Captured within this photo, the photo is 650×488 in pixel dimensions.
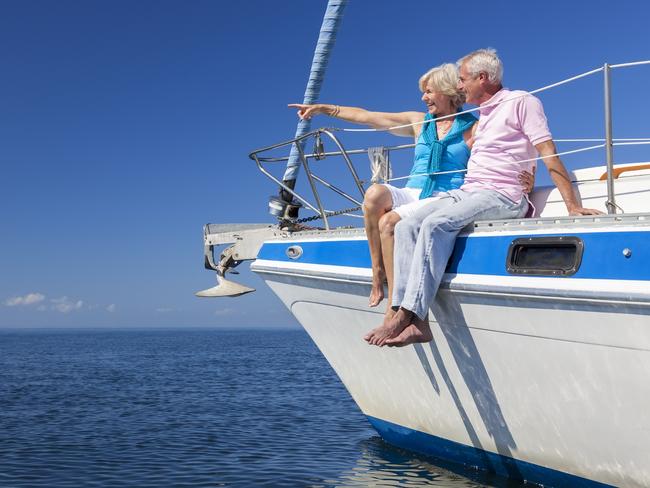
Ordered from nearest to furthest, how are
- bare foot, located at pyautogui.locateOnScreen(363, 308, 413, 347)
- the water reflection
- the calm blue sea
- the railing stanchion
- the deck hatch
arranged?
1. the deck hatch
2. the railing stanchion
3. bare foot, located at pyautogui.locateOnScreen(363, 308, 413, 347)
4. the water reflection
5. the calm blue sea

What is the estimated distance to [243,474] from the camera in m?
7.45

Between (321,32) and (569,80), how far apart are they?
184 inches

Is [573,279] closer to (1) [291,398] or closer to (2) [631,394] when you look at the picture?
(2) [631,394]

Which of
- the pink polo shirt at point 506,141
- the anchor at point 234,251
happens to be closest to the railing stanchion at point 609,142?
the pink polo shirt at point 506,141

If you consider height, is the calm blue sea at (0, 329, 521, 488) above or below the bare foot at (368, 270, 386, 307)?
below

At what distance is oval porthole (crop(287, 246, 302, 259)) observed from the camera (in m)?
6.82

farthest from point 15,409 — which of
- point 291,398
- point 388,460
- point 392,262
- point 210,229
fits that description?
point 392,262

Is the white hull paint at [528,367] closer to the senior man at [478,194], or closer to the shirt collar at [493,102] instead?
the senior man at [478,194]

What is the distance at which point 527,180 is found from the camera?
530 centimetres

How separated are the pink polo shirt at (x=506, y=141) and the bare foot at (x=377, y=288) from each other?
0.86 meters

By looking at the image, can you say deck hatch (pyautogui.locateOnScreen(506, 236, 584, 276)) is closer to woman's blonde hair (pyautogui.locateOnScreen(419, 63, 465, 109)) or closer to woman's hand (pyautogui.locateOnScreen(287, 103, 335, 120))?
woman's blonde hair (pyautogui.locateOnScreen(419, 63, 465, 109))

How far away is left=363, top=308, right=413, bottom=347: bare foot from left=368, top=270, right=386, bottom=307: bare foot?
1.94ft

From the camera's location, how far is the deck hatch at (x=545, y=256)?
4.49m

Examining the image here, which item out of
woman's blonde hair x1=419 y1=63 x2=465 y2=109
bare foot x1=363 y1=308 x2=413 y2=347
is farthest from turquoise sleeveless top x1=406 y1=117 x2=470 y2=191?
bare foot x1=363 y1=308 x2=413 y2=347
